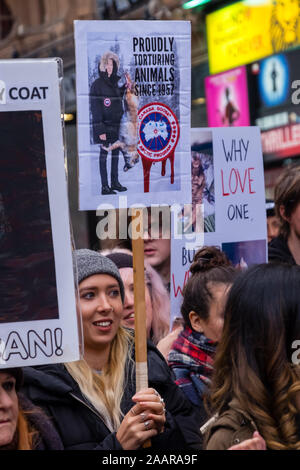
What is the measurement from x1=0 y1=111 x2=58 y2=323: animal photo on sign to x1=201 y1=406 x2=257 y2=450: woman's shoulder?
60 centimetres

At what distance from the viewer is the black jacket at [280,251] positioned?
439cm

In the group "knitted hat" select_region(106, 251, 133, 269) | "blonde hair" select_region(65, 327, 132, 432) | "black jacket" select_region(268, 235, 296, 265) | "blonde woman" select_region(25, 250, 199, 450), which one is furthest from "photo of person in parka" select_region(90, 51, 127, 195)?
"black jacket" select_region(268, 235, 296, 265)

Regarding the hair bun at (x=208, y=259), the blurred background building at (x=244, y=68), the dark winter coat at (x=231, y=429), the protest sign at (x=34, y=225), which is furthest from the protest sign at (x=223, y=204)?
the blurred background building at (x=244, y=68)

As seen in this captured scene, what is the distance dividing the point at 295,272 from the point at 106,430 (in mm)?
893

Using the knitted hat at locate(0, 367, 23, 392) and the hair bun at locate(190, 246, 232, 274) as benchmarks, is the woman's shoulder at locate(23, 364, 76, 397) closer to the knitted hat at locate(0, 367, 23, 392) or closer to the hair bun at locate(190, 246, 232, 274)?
the knitted hat at locate(0, 367, 23, 392)

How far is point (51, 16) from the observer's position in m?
15.2

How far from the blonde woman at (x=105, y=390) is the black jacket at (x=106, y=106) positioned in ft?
1.46

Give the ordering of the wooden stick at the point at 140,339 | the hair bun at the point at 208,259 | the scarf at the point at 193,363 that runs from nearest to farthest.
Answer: the wooden stick at the point at 140,339
the scarf at the point at 193,363
the hair bun at the point at 208,259

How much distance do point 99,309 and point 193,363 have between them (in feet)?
1.96

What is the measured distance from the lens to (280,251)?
4.43 meters

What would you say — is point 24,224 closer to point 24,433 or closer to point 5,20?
point 24,433

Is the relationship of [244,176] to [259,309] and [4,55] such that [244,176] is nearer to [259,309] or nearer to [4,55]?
[259,309]

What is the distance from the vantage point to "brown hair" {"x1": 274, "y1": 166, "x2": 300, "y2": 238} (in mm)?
4379

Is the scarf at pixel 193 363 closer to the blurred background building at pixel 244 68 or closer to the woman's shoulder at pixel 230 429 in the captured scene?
the woman's shoulder at pixel 230 429
